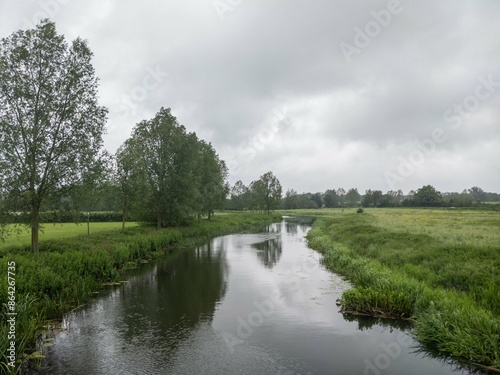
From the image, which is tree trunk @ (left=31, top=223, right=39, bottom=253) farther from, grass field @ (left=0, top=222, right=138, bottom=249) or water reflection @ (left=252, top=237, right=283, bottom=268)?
water reflection @ (left=252, top=237, right=283, bottom=268)

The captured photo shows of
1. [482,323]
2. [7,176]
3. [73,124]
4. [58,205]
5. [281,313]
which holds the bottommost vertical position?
[281,313]

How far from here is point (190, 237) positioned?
157ft

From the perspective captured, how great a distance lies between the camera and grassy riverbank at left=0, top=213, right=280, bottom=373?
461 inches

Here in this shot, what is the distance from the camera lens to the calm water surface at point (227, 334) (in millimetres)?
11047

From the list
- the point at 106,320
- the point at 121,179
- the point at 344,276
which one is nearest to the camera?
the point at 106,320

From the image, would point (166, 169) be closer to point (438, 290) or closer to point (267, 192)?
point (438, 290)

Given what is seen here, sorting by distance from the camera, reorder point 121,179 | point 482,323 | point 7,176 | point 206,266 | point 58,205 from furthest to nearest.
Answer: point 121,179 < point 206,266 < point 58,205 < point 7,176 < point 482,323

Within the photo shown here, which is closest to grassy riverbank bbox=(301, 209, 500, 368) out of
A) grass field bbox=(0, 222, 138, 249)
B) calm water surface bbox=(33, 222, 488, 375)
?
calm water surface bbox=(33, 222, 488, 375)

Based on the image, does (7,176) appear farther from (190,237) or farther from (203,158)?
(203,158)

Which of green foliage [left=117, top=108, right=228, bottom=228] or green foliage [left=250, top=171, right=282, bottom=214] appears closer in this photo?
green foliage [left=117, top=108, right=228, bottom=228]

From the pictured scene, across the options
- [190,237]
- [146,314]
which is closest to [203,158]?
[190,237]

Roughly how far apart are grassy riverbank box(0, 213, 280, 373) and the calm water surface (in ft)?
3.25

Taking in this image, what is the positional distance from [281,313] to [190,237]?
107 ft

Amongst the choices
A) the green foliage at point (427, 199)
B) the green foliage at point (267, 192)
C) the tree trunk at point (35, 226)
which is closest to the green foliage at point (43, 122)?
the tree trunk at point (35, 226)
